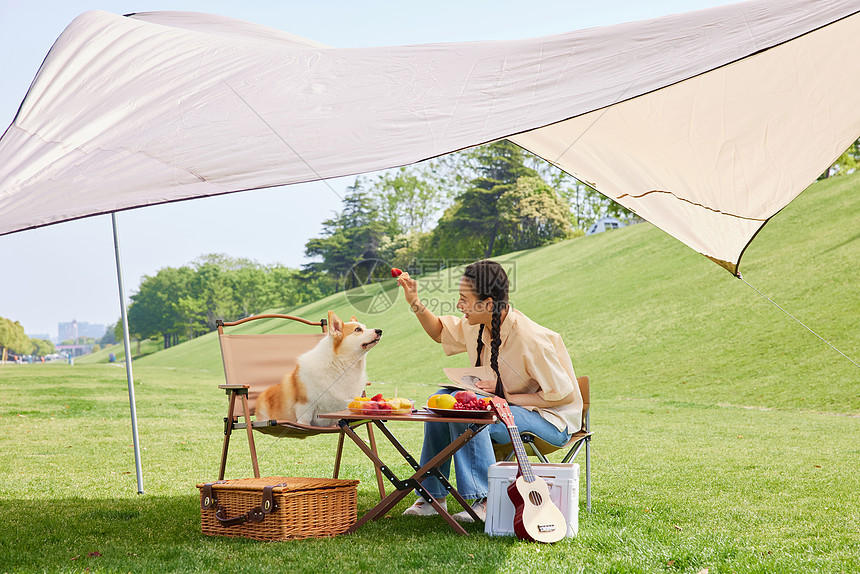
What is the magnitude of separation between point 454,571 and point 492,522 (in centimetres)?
45

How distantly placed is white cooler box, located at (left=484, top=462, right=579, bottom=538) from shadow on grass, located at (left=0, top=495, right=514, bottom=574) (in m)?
0.07

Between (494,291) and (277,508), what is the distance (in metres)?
1.22

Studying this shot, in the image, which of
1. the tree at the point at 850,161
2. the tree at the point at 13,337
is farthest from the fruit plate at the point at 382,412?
the tree at the point at 13,337

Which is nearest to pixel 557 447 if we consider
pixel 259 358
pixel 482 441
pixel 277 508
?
pixel 482 441

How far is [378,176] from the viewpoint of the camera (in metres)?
39.2

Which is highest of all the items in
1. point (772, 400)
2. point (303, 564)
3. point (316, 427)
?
point (316, 427)

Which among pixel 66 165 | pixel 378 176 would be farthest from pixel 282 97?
pixel 378 176

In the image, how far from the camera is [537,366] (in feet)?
9.87

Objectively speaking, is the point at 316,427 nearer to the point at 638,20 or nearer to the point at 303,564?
the point at 303,564

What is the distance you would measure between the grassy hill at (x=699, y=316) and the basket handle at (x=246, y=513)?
8.34 m

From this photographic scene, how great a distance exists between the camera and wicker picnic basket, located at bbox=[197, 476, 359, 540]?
2.73 meters

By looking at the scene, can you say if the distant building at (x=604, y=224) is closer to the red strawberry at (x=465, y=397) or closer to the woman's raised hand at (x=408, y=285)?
the woman's raised hand at (x=408, y=285)

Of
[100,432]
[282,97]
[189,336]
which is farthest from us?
[189,336]

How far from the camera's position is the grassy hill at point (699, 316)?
35.9 feet
